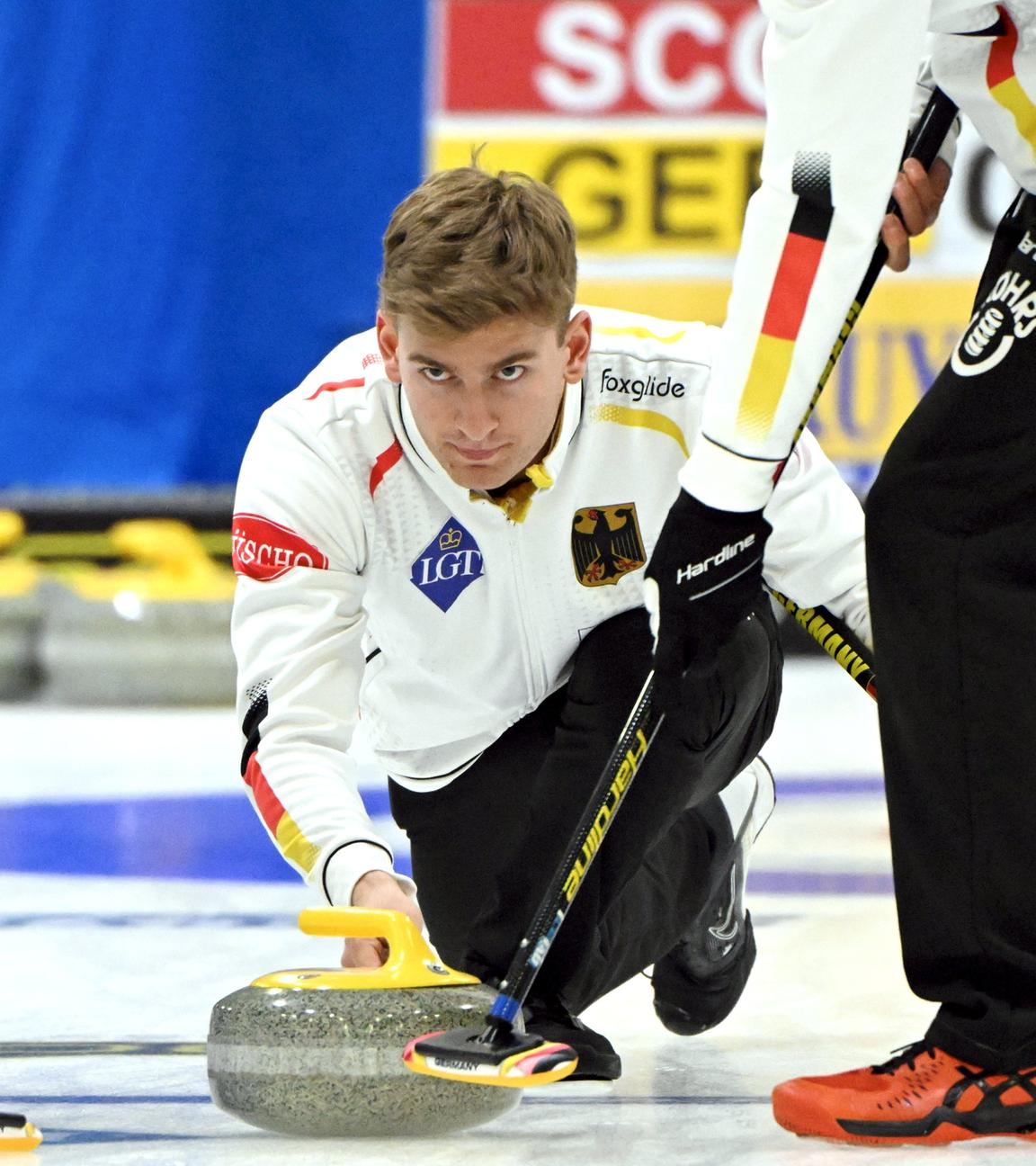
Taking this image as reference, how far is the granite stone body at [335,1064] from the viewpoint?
1.71 metres

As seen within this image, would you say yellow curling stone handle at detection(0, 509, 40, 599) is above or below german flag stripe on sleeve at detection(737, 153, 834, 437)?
below

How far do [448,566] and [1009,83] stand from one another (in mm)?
797

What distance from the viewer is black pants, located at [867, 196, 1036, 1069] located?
1755 mm

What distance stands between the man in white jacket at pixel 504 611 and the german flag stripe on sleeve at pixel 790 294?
28 centimetres

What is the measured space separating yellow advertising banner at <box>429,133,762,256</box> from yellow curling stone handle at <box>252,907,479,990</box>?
16.8 feet

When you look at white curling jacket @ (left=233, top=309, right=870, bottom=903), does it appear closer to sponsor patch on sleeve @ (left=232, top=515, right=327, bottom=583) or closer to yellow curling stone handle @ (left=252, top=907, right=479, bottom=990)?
sponsor patch on sleeve @ (left=232, top=515, right=327, bottom=583)

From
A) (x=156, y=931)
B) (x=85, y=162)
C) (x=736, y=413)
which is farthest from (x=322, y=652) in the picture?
(x=85, y=162)

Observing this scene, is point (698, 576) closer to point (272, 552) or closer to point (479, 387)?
point (479, 387)

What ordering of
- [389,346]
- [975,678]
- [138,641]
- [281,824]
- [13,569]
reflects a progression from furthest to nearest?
1. [13,569]
2. [138,641]
3. [389,346]
4. [281,824]
5. [975,678]

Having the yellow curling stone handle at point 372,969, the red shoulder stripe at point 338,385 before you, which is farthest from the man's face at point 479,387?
the yellow curling stone handle at point 372,969

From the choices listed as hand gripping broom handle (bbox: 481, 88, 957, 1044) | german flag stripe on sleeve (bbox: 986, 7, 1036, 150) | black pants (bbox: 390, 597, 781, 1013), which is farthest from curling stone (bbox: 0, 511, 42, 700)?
german flag stripe on sleeve (bbox: 986, 7, 1036, 150)

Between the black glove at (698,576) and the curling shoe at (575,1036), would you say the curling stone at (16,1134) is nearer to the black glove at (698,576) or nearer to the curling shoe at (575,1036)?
the curling shoe at (575,1036)

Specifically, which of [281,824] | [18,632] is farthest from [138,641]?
[281,824]

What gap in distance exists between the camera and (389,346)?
6.70 ft
